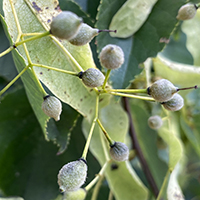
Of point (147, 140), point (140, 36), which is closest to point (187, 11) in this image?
point (140, 36)

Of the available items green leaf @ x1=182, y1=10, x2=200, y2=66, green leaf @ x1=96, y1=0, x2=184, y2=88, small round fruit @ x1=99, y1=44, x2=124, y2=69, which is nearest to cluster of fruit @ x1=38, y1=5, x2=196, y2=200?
small round fruit @ x1=99, y1=44, x2=124, y2=69

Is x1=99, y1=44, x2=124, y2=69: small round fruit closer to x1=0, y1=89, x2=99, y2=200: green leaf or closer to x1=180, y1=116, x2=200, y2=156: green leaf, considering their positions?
x1=0, y1=89, x2=99, y2=200: green leaf

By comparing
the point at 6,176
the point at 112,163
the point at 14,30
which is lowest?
the point at 112,163

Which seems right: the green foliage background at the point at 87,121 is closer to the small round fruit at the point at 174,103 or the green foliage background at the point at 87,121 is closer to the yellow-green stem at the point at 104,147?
the yellow-green stem at the point at 104,147

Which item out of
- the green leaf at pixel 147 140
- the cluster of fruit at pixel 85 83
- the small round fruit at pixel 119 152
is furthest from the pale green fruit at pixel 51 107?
the green leaf at pixel 147 140

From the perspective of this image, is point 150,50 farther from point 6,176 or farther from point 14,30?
point 6,176

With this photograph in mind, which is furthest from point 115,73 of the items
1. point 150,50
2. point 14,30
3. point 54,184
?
point 54,184
